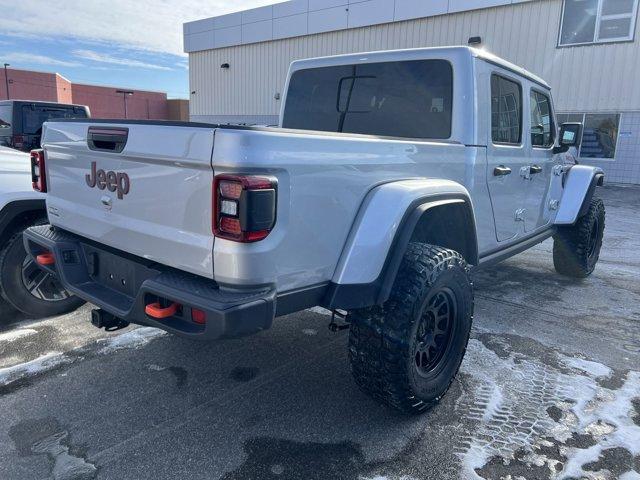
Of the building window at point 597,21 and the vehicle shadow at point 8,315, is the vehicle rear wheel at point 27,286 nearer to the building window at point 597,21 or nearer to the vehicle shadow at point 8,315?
the vehicle shadow at point 8,315

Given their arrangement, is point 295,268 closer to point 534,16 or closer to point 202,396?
point 202,396

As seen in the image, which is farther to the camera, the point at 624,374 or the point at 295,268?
the point at 624,374

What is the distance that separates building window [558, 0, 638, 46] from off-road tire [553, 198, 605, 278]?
11349 millimetres

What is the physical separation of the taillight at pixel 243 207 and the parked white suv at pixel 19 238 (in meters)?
2.43

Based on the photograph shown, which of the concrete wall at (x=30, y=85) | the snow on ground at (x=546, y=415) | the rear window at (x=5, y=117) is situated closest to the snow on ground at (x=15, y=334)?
the snow on ground at (x=546, y=415)

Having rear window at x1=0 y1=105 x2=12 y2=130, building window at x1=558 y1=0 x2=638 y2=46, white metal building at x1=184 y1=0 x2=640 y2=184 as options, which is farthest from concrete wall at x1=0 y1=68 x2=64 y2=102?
building window at x1=558 y1=0 x2=638 y2=46

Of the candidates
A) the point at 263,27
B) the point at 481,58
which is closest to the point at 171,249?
the point at 481,58

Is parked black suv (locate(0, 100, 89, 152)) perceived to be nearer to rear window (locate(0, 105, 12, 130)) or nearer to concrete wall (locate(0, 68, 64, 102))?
rear window (locate(0, 105, 12, 130))

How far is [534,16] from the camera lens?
15.5 m

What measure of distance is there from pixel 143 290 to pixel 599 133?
15945mm

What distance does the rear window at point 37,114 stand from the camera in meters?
9.79

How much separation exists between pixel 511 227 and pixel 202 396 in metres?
2.70

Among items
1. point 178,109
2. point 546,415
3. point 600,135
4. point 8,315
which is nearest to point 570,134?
point 546,415

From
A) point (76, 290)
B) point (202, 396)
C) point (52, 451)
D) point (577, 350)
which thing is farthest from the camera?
point (577, 350)
